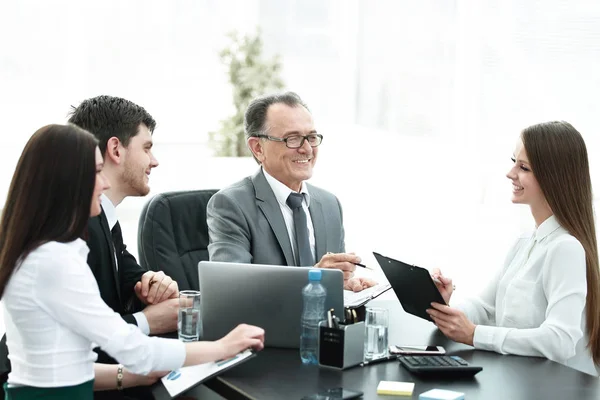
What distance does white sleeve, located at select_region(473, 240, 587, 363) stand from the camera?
2.17 metres

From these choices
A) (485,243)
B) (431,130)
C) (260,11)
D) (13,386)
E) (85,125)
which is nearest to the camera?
(13,386)

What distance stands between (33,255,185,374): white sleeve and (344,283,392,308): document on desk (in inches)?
31.5

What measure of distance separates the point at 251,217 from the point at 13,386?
1.23 metres

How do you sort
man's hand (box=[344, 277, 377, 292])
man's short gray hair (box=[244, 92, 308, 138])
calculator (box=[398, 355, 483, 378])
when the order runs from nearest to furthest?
calculator (box=[398, 355, 483, 378]), man's hand (box=[344, 277, 377, 292]), man's short gray hair (box=[244, 92, 308, 138])

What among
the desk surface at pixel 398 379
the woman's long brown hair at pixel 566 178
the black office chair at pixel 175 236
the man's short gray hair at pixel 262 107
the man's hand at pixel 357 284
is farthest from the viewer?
the man's short gray hair at pixel 262 107

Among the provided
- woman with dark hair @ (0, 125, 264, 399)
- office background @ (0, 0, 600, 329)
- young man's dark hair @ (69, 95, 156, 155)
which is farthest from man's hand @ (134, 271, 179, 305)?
office background @ (0, 0, 600, 329)

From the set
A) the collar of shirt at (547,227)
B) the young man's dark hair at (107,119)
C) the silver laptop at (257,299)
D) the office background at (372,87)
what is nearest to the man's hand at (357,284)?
the silver laptop at (257,299)

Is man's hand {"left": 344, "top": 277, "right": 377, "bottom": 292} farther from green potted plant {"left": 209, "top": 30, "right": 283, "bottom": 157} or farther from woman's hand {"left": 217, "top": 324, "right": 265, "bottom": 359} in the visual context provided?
green potted plant {"left": 209, "top": 30, "right": 283, "bottom": 157}

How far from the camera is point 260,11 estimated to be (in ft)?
23.5

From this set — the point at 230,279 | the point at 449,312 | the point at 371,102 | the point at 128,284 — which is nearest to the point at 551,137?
the point at 449,312

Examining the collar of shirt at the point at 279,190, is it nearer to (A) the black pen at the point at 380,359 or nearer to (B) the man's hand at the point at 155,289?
(B) the man's hand at the point at 155,289

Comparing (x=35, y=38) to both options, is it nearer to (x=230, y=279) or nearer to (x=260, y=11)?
(x=260, y=11)

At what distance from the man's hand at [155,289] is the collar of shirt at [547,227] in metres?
1.14

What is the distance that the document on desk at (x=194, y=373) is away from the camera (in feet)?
6.18
